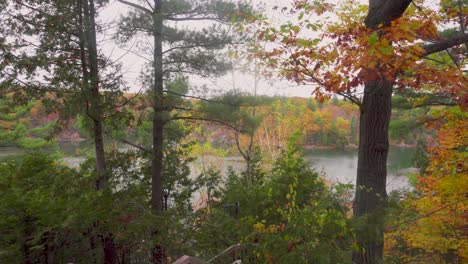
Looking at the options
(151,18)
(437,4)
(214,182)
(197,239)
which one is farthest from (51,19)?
(214,182)

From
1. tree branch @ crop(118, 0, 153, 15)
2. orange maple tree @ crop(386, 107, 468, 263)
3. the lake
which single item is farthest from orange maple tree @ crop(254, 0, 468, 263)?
the lake

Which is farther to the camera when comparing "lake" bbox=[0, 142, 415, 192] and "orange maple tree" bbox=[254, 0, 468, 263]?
"lake" bbox=[0, 142, 415, 192]

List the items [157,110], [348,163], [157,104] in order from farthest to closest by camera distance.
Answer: [348,163] < [157,110] < [157,104]

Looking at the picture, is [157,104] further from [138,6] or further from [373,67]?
[373,67]

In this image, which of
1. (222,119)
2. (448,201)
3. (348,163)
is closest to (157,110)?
(222,119)

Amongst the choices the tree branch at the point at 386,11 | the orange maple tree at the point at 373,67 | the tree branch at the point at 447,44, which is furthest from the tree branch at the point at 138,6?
the tree branch at the point at 447,44

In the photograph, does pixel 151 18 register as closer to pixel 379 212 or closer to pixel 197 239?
pixel 197 239

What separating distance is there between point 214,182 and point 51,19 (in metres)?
8.14

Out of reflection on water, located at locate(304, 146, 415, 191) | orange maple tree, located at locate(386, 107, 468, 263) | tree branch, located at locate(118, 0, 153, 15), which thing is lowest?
reflection on water, located at locate(304, 146, 415, 191)

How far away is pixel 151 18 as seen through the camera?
6.32 m

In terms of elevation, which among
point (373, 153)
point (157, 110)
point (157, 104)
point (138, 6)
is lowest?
point (373, 153)

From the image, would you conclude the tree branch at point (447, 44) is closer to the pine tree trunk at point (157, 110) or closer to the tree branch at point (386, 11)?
the tree branch at point (386, 11)

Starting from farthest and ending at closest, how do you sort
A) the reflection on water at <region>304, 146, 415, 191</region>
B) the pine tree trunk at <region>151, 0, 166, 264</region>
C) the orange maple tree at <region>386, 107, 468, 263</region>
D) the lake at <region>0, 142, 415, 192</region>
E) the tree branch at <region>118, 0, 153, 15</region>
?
the reflection on water at <region>304, 146, 415, 191</region>
the lake at <region>0, 142, 415, 192</region>
the tree branch at <region>118, 0, 153, 15</region>
the pine tree trunk at <region>151, 0, 166, 264</region>
the orange maple tree at <region>386, 107, 468, 263</region>

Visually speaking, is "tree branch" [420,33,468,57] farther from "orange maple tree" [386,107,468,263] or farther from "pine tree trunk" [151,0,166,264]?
"pine tree trunk" [151,0,166,264]
